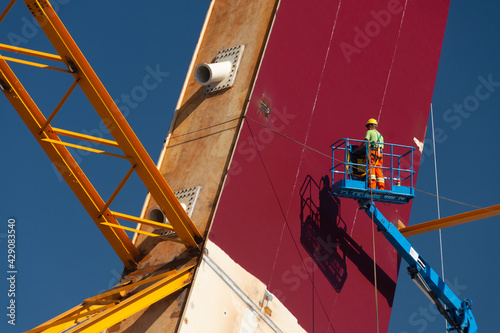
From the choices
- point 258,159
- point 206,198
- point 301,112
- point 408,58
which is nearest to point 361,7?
point 408,58

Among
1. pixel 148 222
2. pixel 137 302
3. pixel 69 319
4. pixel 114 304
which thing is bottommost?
pixel 137 302

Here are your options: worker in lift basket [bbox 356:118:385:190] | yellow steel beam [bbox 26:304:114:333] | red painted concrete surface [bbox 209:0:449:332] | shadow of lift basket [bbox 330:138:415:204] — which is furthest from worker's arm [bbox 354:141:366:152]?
yellow steel beam [bbox 26:304:114:333]

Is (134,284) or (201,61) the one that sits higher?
(201,61)

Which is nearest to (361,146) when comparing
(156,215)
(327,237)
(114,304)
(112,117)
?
(327,237)

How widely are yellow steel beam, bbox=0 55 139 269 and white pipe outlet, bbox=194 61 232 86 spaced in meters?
3.74

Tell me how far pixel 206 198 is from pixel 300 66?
477 cm

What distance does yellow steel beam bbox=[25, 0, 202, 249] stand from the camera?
16625 millimetres

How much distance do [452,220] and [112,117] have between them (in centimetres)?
1018

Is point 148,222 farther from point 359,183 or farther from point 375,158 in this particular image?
point 375,158

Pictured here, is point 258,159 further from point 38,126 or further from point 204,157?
point 38,126

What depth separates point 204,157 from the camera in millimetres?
19094

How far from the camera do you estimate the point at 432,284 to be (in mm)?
22094

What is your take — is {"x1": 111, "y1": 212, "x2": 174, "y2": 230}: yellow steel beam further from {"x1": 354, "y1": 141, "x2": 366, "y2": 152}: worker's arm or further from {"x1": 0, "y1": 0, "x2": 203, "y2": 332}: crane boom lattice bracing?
{"x1": 354, "y1": 141, "x2": 366, "y2": 152}: worker's arm

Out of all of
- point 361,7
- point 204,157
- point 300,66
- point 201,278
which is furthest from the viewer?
point 361,7
